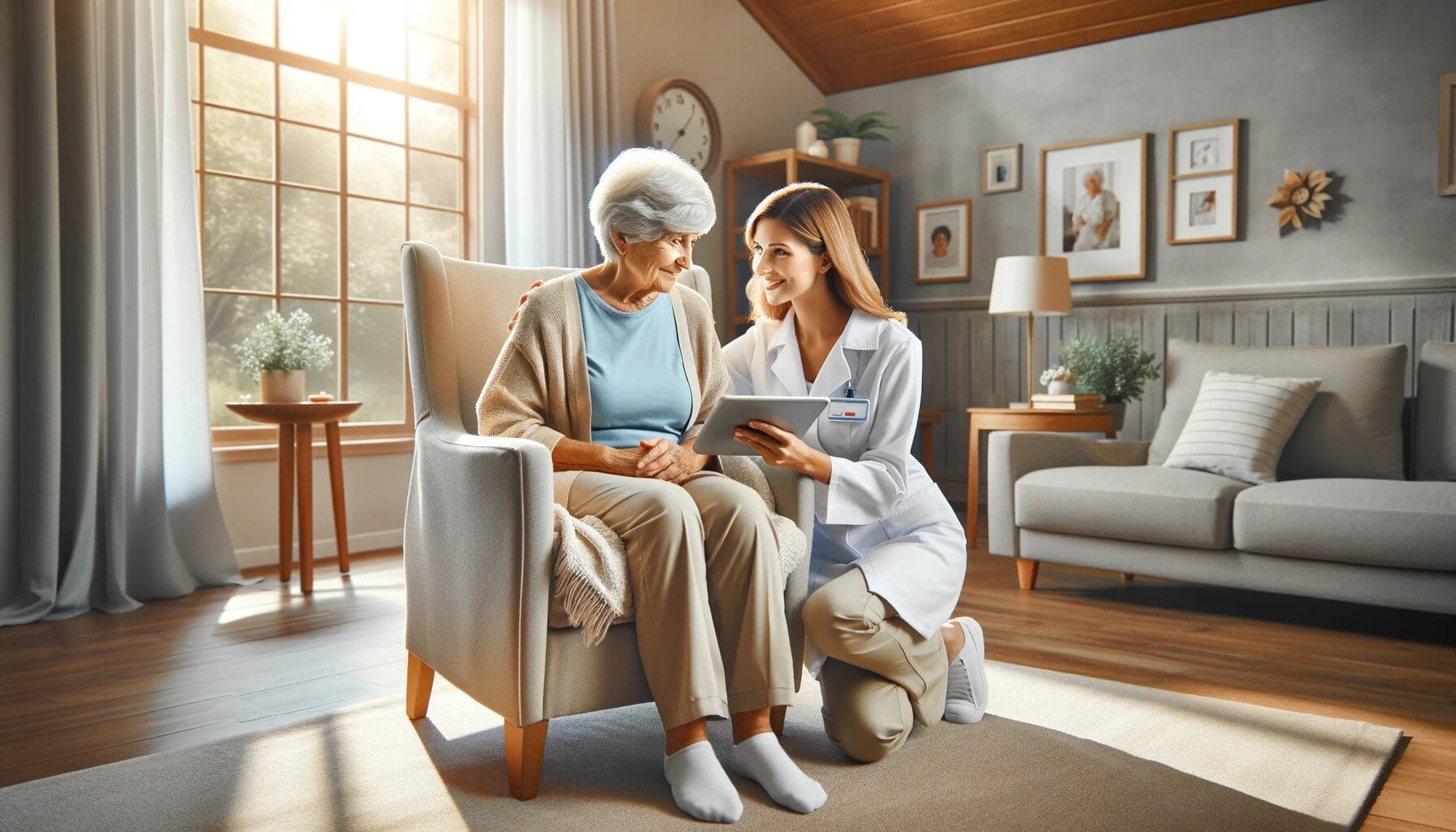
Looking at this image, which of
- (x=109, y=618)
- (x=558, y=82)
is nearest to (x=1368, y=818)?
(x=109, y=618)

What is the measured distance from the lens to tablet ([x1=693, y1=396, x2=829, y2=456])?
1672mm

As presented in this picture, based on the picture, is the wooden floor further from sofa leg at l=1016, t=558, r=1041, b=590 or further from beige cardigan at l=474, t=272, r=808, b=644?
beige cardigan at l=474, t=272, r=808, b=644

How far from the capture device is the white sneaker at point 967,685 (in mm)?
2068

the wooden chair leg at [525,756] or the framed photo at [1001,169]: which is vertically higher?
the framed photo at [1001,169]

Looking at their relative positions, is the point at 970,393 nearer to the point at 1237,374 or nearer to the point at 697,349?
the point at 1237,374

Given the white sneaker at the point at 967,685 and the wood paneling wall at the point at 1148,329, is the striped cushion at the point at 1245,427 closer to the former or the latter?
the wood paneling wall at the point at 1148,329

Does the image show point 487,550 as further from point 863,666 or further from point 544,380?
point 863,666

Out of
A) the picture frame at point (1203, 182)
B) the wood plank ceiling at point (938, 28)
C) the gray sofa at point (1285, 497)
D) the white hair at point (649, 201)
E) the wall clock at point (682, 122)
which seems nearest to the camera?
the white hair at point (649, 201)

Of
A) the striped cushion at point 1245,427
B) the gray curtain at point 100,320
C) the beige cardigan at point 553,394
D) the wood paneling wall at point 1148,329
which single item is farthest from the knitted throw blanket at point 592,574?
the wood paneling wall at point 1148,329

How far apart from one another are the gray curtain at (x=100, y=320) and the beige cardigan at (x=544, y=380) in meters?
1.90

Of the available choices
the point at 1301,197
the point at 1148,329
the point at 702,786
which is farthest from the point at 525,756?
the point at 1301,197

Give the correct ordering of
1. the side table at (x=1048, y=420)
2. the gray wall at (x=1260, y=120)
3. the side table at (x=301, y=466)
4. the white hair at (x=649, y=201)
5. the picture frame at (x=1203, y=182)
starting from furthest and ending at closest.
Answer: the picture frame at (x=1203, y=182)
the gray wall at (x=1260, y=120)
the side table at (x=1048, y=420)
the side table at (x=301, y=466)
the white hair at (x=649, y=201)

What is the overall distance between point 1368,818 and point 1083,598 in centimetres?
173

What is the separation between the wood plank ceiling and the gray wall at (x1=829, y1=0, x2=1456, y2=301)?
73 mm
